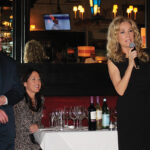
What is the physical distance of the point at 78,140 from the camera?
10.4 ft

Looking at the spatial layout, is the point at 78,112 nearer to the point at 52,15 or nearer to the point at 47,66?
the point at 47,66

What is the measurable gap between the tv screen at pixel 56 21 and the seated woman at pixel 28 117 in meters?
6.33

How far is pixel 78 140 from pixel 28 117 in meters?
0.61

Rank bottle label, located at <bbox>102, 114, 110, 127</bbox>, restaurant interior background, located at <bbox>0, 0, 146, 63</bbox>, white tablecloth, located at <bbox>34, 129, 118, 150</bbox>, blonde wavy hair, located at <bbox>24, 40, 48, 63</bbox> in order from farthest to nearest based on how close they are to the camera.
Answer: restaurant interior background, located at <bbox>0, 0, 146, 63</bbox>, blonde wavy hair, located at <bbox>24, 40, 48, 63</bbox>, bottle label, located at <bbox>102, 114, 110, 127</bbox>, white tablecloth, located at <bbox>34, 129, 118, 150</bbox>

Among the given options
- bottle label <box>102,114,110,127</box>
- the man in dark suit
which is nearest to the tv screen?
bottle label <box>102,114,110,127</box>

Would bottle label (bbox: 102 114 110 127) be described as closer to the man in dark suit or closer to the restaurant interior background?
the man in dark suit

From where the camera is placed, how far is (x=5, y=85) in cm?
251

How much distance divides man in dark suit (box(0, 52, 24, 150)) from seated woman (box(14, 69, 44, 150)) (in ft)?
3.07

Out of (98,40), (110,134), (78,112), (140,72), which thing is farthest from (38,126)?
(98,40)

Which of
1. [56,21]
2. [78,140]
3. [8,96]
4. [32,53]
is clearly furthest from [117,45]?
[56,21]

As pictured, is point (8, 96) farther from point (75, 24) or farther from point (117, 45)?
point (75, 24)

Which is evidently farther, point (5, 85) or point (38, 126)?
point (38, 126)

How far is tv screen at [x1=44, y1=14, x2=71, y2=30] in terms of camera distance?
9.84 meters

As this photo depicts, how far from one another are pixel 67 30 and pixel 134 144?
8.72 meters
